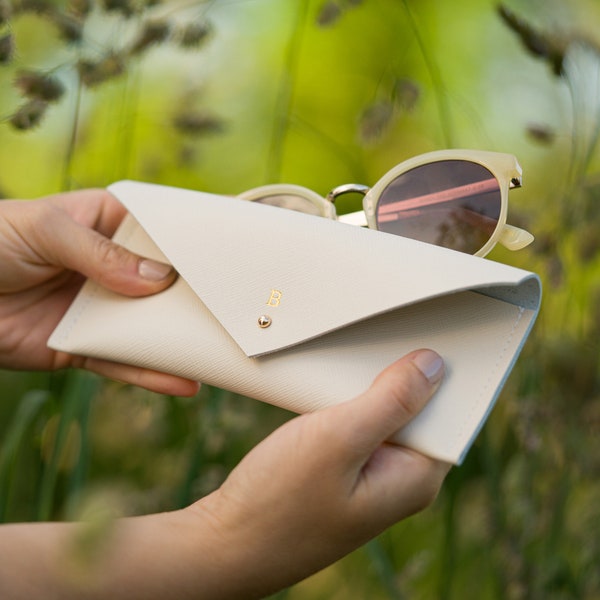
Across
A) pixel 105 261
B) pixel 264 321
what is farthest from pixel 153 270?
pixel 264 321

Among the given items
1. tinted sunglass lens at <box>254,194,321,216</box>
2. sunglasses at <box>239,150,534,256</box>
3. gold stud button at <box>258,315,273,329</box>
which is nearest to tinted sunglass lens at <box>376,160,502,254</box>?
sunglasses at <box>239,150,534,256</box>

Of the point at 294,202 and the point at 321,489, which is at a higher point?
the point at 294,202

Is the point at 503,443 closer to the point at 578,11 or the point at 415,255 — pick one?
the point at 415,255

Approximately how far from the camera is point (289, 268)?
0.80 meters

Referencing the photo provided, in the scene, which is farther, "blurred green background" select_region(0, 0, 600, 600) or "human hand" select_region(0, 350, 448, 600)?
"blurred green background" select_region(0, 0, 600, 600)

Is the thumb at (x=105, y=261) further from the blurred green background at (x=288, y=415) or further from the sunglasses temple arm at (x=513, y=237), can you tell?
the sunglasses temple arm at (x=513, y=237)

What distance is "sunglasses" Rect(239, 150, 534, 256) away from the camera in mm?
839

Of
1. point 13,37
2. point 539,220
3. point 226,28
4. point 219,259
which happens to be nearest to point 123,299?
point 219,259

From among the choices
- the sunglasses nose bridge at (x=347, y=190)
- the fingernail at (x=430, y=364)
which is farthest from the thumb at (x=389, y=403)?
the sunglasses nose bridge at (x=347, y=190)

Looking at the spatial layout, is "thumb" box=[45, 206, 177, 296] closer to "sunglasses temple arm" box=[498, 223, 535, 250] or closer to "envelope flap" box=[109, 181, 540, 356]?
"envelope flap" box=[109, 181, 540, 356]

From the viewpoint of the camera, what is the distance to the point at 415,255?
73 cm

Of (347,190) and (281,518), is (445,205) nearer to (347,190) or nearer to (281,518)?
(347,190)

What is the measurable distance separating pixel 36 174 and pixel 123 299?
786mm

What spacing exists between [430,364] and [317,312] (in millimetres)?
134
